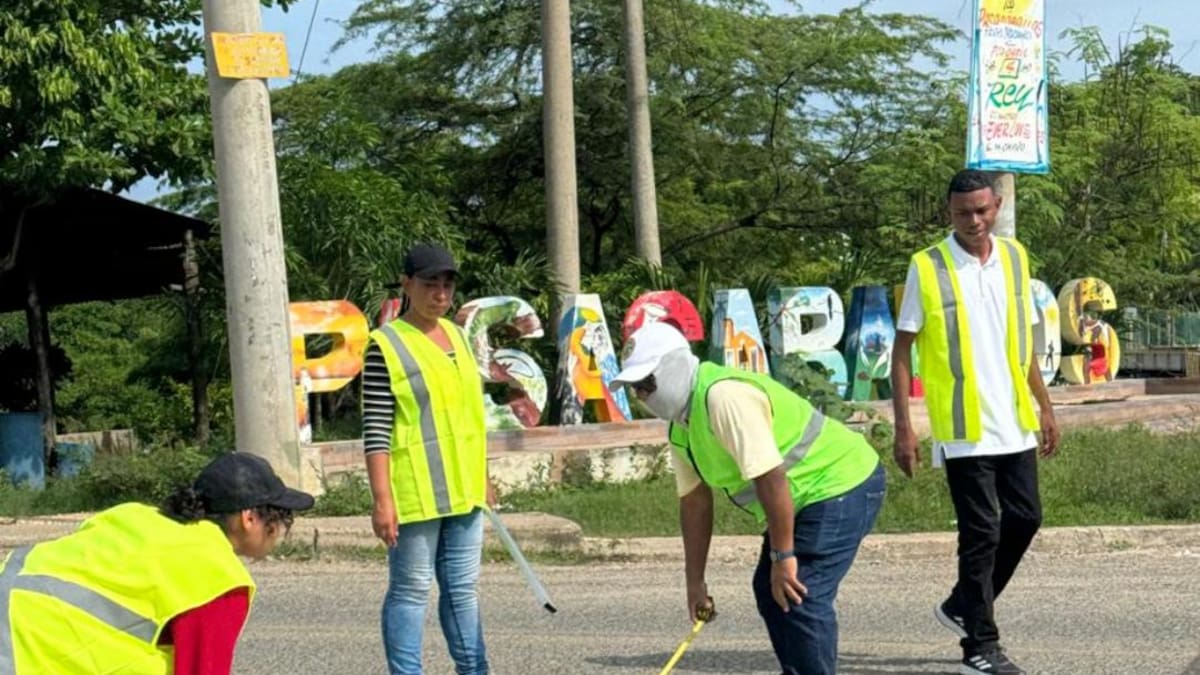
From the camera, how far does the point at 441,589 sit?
5.92 m

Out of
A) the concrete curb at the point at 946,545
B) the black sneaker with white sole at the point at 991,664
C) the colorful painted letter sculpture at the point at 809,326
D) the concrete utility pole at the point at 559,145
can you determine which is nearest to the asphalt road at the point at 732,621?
the concrete curb at the point at 946,545

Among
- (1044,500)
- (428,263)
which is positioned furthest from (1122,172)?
(428,263)

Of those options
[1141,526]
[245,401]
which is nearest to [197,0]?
[245,401]

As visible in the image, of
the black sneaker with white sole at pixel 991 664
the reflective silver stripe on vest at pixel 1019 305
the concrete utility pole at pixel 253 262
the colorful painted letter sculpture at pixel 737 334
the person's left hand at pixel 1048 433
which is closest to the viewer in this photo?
the black sneaker with white sole at pixel 991 664

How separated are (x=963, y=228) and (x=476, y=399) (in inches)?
79.7

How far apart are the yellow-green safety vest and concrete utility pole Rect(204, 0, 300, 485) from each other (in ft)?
17.1

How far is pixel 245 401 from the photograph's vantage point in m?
10.2

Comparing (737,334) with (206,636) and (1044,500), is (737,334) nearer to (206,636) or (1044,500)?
(1044,500)

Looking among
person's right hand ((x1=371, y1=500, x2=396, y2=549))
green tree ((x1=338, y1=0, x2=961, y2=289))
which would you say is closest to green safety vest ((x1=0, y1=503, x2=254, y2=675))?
person's right hand ((x1=371, y1=500, x2=396, y2=549))

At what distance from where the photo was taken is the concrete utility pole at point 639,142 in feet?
58.2

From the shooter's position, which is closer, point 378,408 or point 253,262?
point 378,408

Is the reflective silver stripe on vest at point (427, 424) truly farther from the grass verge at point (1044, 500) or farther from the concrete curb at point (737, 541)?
the grass verge at point (1044, 500)

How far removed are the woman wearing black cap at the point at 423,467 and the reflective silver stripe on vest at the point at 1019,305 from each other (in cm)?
218

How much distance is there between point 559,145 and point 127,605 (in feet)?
42.0
